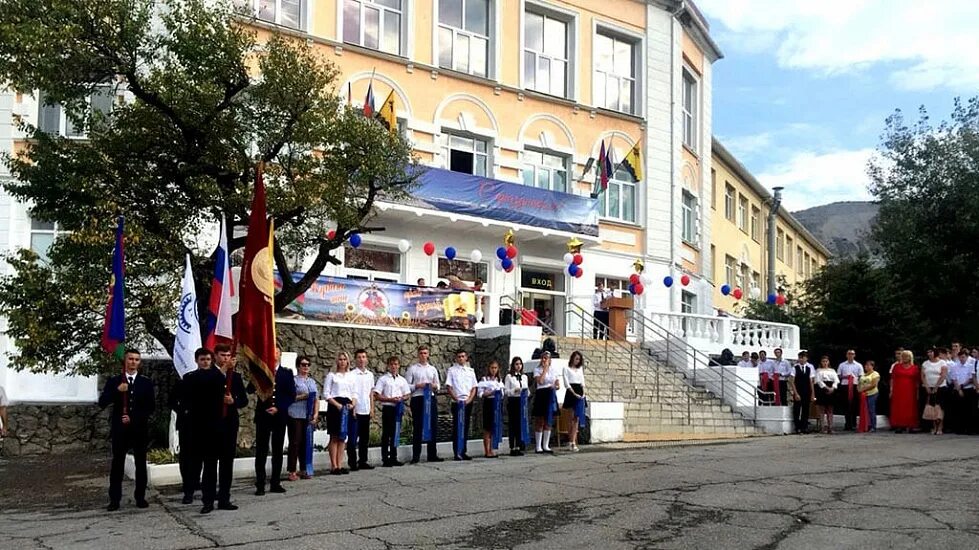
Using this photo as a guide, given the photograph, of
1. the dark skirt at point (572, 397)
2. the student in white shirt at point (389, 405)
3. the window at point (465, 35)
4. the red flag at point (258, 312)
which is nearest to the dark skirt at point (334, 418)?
the student in white shirt at point (389, 405)

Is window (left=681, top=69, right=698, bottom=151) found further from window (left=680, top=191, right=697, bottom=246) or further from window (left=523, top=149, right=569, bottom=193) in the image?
window (left=523, top=149, right=569, bottom=193)

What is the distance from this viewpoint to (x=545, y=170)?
29031 millimetres

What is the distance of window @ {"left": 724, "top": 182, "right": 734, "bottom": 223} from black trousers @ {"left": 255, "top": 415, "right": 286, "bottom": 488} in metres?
35.7

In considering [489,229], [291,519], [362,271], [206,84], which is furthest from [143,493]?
[489,229]

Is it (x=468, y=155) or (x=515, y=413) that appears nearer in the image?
(x=515, y=413)

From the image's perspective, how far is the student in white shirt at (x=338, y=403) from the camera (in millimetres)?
13961

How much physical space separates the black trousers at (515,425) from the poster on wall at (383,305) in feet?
17.8

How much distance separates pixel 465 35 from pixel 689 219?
35.9ft

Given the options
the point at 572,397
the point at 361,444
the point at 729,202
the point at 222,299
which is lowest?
the point at 361,444

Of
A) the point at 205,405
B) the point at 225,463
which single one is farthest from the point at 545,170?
the point at 225,463

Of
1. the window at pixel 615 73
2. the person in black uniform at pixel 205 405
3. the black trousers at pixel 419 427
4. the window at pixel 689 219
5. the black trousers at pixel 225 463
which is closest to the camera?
the black trousers at pixel 225 463

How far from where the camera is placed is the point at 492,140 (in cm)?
2777

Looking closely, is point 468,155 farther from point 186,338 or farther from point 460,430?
point 186,338

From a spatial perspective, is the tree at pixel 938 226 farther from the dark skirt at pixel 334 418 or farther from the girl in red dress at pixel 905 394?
the dark skirt at pixel 334 418
